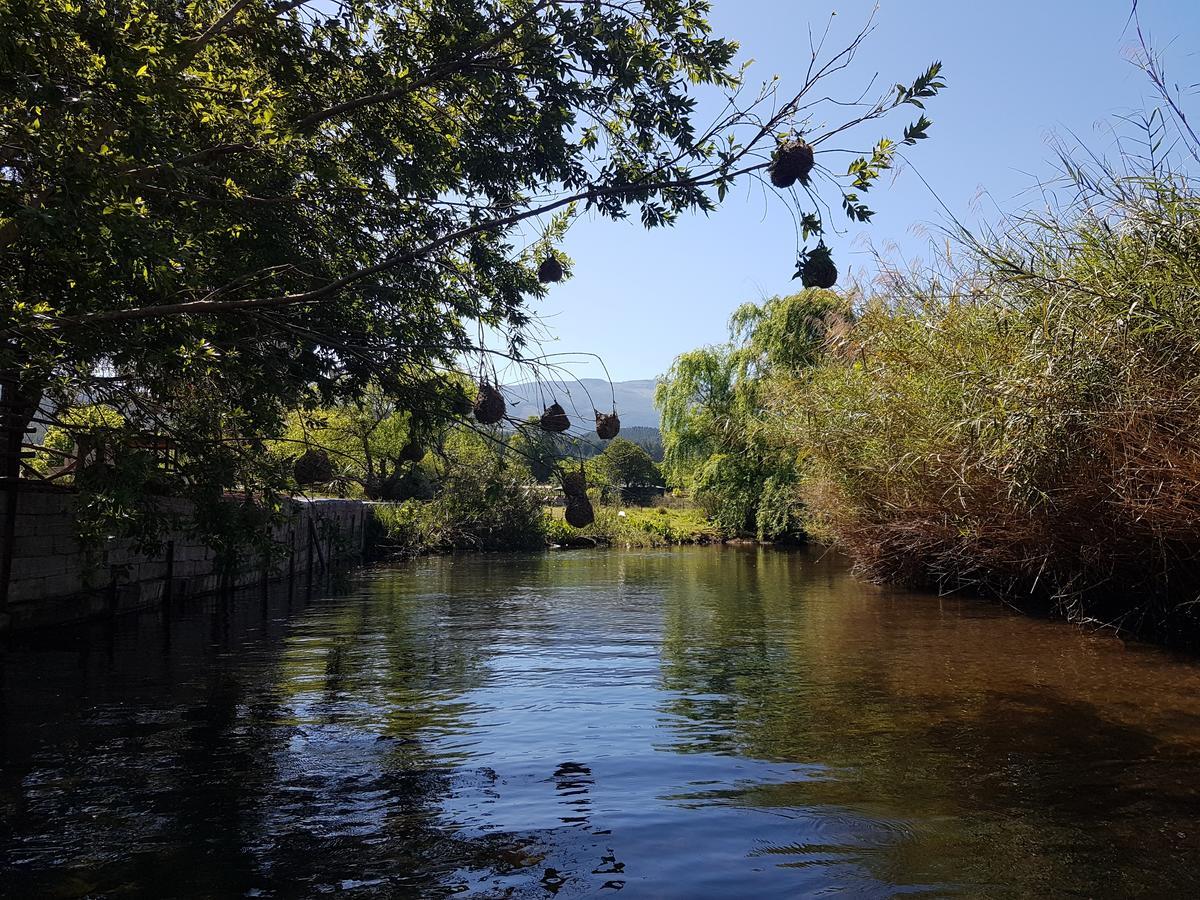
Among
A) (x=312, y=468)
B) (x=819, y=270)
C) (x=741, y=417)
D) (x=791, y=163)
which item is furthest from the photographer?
(x=741, y=417)

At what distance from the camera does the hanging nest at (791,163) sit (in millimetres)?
5484

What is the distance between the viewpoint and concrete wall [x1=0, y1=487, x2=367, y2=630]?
12094 millimetres

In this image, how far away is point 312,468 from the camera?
949 centimetres

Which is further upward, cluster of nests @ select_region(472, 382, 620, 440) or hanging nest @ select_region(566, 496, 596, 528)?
cluster of nests @ select_region(472, 382, 620, 440)

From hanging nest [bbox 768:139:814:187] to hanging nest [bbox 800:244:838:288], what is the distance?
780mm

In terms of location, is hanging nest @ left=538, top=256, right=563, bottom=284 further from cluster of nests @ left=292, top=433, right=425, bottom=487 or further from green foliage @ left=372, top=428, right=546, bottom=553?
green foliage @ left=372, top=428, right=546, bottom=553

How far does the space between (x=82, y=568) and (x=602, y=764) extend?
33.3ft

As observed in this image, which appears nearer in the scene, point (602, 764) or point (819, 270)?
point (819, 270)

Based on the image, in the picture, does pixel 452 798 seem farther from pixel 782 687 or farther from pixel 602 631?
pixel 602 631

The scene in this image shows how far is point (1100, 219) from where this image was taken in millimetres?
9758

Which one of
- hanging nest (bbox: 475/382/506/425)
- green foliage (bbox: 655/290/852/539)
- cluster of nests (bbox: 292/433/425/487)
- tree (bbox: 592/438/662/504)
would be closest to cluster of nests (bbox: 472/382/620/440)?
hanging nest (bbox: 475/382/506/425)

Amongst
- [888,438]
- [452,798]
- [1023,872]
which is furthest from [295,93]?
[888,438]

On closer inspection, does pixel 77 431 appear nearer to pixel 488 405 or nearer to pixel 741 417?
pixel 488 405

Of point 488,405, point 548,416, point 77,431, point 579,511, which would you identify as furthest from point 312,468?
point 548,416
